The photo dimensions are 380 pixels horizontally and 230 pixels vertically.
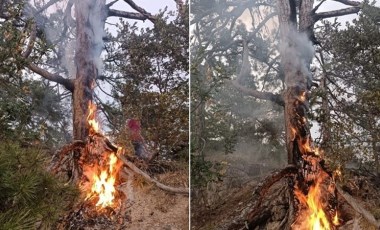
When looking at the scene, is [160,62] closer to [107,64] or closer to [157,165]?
[107,64]

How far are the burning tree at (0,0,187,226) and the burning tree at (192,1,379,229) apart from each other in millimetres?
212

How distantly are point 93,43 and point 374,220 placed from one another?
4.30 ft

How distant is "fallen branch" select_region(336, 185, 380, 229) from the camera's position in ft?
7.09

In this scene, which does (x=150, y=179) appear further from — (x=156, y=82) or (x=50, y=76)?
(x=50, y=76)

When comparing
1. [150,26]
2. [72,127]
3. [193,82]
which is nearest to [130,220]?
[72,127]

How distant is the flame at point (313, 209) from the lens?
223cm

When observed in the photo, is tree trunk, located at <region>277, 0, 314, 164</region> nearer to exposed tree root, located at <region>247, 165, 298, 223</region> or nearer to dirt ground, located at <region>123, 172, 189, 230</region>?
exposed tree root, located at <region>247, 165, 298, 223</region>

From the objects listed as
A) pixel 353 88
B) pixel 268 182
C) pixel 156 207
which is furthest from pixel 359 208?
pixel 156 207

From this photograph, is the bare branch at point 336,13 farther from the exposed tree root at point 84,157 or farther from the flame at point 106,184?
the flame at point 106,184

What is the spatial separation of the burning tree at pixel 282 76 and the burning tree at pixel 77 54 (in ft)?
0.69

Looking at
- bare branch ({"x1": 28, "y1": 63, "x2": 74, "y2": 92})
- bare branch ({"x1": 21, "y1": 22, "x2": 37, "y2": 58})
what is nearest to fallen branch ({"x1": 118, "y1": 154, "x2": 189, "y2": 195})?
bare branch ({"x1": 28, "y1": 63, "x2": 74, "y2": 92})

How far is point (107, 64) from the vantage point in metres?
2.40

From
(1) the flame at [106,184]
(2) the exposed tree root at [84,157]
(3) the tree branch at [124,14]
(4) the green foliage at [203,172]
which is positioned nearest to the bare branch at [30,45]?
(3) the tree branch at [124,14]

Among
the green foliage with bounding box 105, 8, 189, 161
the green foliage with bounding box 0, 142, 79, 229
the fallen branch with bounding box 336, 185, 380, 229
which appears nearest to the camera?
the green foliage with bounding box 0, 142, 79, 229
